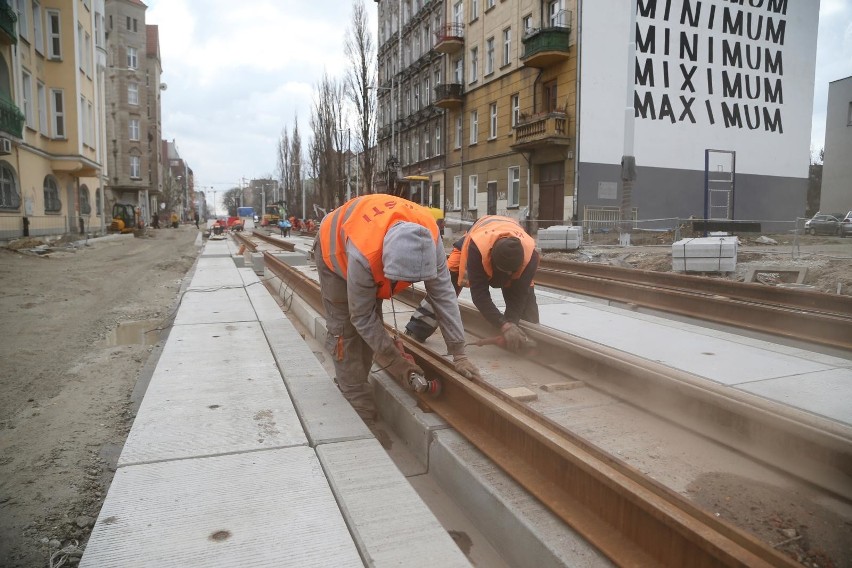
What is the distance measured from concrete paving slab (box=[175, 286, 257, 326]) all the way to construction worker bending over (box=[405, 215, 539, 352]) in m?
2.59

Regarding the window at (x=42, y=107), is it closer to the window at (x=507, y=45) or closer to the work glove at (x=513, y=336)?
the window at (x=507, y=45)

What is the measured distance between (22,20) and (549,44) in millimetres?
21072

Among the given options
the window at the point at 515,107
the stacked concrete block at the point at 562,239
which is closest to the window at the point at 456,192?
the window at the point at 515,107

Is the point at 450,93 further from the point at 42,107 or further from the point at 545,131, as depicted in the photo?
the point at 42,107

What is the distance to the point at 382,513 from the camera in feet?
7.74

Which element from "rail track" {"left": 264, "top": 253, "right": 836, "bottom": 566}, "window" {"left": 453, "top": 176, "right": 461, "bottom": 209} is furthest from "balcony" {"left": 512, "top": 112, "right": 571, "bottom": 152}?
"rail track" {"left": 264, "top": 253, "right": 836, "bottom": 566}

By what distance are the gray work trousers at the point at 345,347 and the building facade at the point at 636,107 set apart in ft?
59.2

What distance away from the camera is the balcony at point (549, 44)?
2300cm

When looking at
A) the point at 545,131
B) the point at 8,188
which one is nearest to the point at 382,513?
the point at 545,131

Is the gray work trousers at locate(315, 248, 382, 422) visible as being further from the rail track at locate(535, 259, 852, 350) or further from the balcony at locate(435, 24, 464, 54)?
the balcony at locate(435, 24, 464, 54)

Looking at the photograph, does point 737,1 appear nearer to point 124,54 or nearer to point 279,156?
point 279,156

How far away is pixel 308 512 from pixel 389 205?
176cm

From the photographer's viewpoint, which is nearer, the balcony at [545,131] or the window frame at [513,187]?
the balcony at [545,131]

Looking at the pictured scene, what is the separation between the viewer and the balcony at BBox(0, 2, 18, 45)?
66.4 feet
